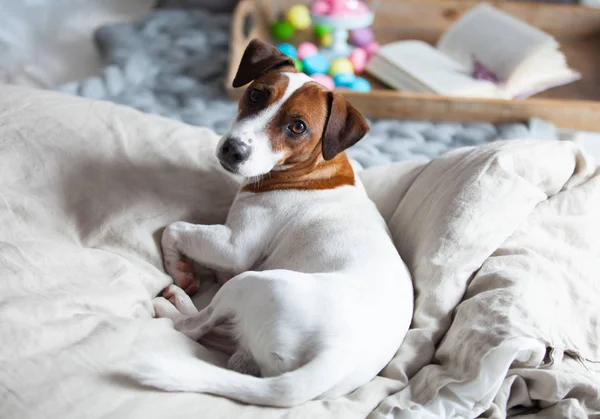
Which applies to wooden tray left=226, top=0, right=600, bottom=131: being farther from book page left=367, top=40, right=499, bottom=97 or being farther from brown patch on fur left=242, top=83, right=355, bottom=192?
brown patch on fur left=242, top=83, right=355, bottom=192

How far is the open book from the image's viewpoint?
3.57 metres

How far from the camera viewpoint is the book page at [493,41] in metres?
3.65

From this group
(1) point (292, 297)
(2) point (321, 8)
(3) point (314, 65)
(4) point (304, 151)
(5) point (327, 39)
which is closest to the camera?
(1) point (292, 297)

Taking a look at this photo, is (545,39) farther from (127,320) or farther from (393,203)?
(127,320)

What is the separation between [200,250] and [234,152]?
1.07 feet

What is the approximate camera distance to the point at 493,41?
379 cm

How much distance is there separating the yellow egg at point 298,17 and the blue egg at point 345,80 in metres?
0.61

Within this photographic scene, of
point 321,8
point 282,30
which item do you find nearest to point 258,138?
point 321,8

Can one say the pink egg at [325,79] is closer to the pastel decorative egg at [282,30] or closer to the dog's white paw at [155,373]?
the pastel decorative egg at [282,30]

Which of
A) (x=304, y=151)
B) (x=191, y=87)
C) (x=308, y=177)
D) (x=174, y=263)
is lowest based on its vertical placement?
(x=191, y=87)

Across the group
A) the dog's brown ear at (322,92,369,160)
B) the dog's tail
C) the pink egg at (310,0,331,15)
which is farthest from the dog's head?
the pink egg at (310,0,331,15)

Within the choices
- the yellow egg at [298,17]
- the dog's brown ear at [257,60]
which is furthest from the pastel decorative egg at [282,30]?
the dog's brown ear at [257,60]

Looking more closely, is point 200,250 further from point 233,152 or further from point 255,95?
point 255,95

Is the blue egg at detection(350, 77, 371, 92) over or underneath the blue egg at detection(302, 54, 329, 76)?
underneath
